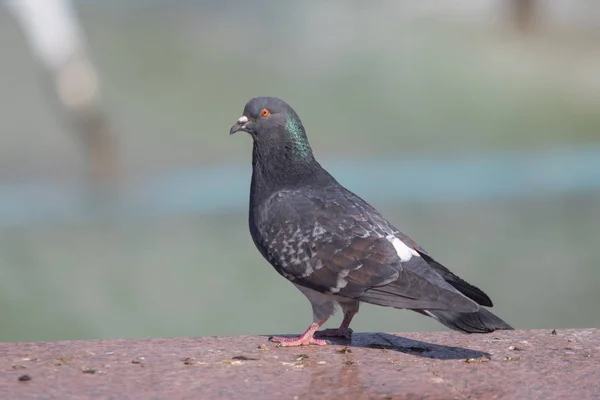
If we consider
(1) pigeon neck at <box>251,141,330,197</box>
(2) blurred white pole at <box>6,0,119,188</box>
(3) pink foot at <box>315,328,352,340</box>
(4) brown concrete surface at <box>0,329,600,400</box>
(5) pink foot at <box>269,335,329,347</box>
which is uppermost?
(2) blurred white pole at <box>6,0,119,188</box>

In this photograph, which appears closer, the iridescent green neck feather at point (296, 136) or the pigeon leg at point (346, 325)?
the pigeon leg at point (346, 325)

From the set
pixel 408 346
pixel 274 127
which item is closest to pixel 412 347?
pixel 408 346

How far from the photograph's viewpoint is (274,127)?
22.1ft

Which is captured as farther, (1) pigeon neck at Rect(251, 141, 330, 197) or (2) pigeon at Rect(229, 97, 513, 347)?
(1) pigeon neck at Rect(251, 141, 330, 197)

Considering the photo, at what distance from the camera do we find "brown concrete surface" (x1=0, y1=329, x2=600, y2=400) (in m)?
4.89

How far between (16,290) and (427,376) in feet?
41.0

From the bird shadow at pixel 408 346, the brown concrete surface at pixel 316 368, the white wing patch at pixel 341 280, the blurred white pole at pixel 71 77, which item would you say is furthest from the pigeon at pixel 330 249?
the blurred white pole at pixel 71 77

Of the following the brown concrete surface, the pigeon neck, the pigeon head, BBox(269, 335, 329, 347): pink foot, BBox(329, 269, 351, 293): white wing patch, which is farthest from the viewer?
the pigeon head

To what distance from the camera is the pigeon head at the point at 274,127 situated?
670 centimetres

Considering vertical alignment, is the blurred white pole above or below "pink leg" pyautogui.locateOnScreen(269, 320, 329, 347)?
above

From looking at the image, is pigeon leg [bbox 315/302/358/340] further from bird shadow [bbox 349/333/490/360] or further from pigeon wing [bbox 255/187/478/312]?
pigeon wing [bbox 255/187/478/312]

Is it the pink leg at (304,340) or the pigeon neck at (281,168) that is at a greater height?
the pigeon neck at (281,168)

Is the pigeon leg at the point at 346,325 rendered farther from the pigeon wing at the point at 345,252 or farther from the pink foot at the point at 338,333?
the pigeon wing at the point at 345,252

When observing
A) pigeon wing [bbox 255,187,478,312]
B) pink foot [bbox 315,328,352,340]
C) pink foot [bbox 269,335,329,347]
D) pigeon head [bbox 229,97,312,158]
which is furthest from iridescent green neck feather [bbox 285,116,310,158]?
pink foot [bbox 269,335,329,347]
